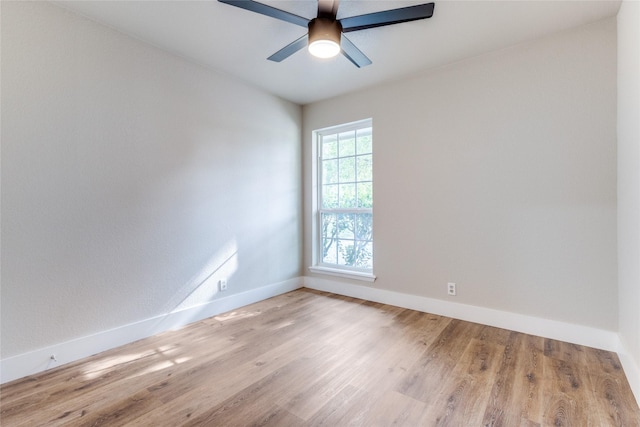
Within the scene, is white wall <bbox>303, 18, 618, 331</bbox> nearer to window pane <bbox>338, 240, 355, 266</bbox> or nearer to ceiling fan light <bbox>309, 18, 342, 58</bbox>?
window pane <bbox>338, 240, 355, 266</bbox>

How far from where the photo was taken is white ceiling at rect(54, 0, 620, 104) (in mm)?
2092

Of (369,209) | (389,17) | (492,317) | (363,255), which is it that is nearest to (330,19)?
(389,17)

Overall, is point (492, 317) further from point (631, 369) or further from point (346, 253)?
point (346, 253)

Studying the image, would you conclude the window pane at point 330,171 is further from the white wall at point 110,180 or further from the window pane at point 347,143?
the white wall at point 110,180

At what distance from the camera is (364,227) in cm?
367

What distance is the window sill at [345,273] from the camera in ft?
11.5

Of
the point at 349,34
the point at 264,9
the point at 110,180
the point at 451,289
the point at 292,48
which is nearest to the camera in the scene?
the point at 264,9

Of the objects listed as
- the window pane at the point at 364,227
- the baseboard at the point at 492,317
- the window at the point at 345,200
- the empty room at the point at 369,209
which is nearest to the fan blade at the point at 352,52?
the empty room at the point at 369,209

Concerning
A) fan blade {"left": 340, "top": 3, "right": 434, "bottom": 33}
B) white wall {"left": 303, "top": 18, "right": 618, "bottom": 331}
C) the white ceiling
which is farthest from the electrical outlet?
fan blade {"left": 340, "top": 3, "right": 434, "bottom": 33}

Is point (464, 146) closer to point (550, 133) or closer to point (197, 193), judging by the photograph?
point (550, 133)

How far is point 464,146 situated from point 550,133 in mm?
664

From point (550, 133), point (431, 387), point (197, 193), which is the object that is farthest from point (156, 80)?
point (550, 133)

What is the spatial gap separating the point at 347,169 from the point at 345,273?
1.36 metres

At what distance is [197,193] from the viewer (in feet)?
9.49
